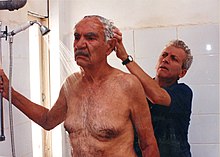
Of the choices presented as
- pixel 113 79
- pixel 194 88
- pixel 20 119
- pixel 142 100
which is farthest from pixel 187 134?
pixel 20 119

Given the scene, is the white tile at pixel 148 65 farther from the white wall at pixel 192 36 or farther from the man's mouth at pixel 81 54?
the man's mouth at pixel 81 54

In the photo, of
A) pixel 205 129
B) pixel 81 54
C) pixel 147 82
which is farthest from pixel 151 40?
pixel 205 129

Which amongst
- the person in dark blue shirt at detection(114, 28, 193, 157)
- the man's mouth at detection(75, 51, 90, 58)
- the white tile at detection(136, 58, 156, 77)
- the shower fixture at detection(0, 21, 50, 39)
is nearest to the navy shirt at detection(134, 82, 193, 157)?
the person in dark blue shirt at detection(114, 28, 193, 157)

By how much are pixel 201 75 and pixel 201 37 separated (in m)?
0.17

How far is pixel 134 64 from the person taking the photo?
134 cm

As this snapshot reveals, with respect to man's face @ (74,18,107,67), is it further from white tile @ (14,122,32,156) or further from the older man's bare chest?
white tile @ (14,122,32,156)

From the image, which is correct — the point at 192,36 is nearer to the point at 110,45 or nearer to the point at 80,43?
the point at 110,45

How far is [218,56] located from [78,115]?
69cm

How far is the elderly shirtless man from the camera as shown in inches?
48.7

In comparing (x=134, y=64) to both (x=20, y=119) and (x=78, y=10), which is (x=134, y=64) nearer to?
(x=78, y=10)

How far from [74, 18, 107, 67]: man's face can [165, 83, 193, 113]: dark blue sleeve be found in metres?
0.33

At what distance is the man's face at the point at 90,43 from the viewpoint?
1233mm

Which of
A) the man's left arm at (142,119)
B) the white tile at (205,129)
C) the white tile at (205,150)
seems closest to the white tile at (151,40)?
Answer: the man's left arm at (142,119)

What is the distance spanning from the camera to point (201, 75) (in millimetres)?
1452
